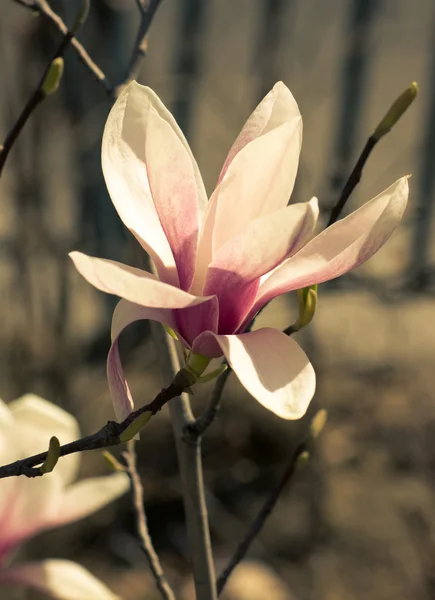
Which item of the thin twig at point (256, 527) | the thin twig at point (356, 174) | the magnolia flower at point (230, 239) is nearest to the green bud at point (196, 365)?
the magnolia flower at point (230, 239)

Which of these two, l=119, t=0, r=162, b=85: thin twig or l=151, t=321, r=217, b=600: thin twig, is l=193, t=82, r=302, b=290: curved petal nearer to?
l=151, t=321, r=217, b=600: thin twig

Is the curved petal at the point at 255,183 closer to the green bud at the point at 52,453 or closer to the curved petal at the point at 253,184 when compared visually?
the curved petal at the point at 253,184

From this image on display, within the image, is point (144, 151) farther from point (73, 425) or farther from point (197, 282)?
point (73, 425)

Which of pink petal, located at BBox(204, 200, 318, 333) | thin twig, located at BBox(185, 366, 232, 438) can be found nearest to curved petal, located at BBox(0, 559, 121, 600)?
thin twig, located at BBox(185, 366, 232, 438)

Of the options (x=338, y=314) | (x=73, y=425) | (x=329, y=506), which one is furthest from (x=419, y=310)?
(x=73, y=425)

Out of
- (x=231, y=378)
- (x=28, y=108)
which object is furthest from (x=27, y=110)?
(x=231, y=378)

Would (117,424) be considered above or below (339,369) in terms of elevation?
above
